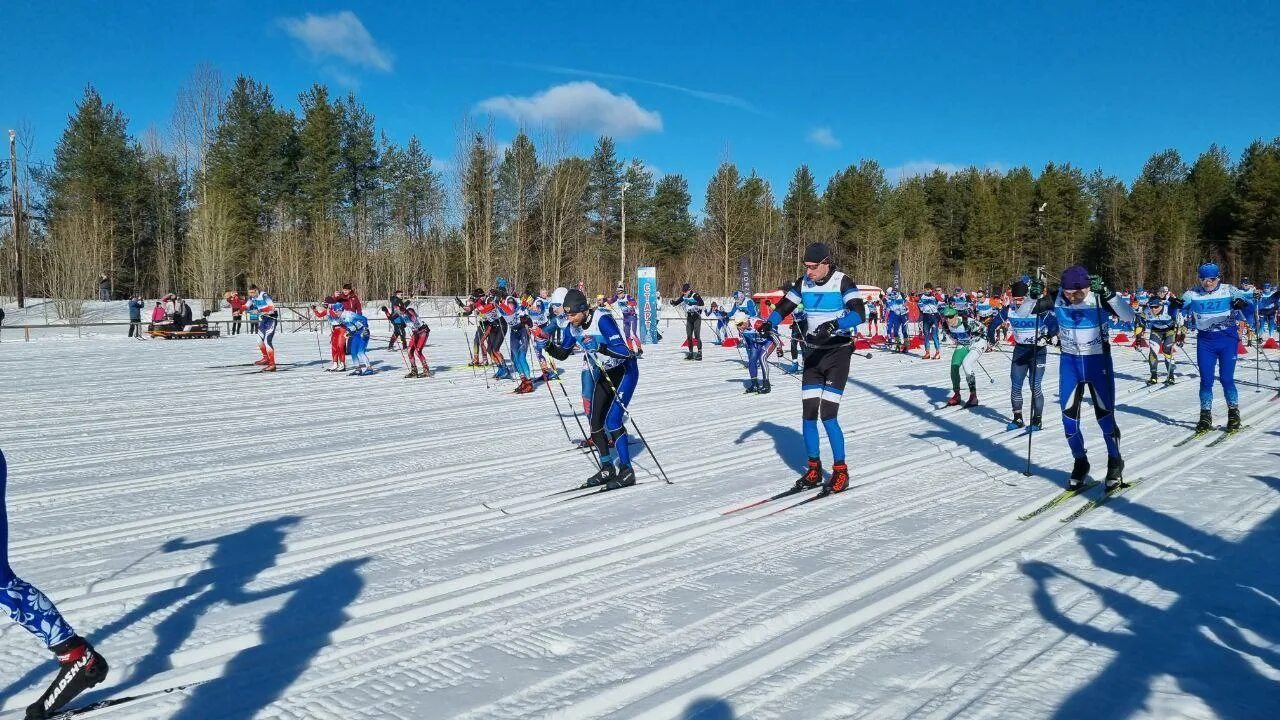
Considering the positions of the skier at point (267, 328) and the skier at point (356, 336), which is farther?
the skier at point (267, 328)

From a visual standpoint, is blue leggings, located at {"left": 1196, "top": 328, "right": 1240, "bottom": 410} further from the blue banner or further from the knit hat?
the blue banner

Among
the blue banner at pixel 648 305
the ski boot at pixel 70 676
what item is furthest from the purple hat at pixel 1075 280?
the blue banner at pixel 648 305

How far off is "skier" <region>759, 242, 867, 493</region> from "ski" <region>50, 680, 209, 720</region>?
182 inches

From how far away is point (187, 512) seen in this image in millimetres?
6367

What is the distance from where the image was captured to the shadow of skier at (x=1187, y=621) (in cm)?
323

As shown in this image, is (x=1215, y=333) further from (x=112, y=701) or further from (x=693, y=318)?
(x=693, y=318)

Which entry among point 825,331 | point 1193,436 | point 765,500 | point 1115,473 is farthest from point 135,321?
point 1193,436

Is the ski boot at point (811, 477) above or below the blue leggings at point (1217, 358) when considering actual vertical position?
below

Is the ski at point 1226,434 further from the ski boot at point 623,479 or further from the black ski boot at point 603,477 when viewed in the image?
the black ski boot at point 603,477

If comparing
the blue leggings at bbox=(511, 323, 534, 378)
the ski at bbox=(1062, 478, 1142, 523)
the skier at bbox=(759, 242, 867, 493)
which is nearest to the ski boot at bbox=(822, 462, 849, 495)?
the skier at bbox=(759, 242, 867, 493)

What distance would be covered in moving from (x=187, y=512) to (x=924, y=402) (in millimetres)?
9999

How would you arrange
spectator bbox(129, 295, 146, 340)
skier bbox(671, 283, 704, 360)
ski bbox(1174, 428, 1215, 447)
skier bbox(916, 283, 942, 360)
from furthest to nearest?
spectator bbox(129, 295, 146, 340) → skier bbox(916, 283, 942, 360) → skier bbox(671, 283, 704, 360) → ski bbox(1174, 428, 1215, 447)

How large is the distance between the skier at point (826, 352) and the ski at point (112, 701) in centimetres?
463

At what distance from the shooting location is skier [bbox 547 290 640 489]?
7.04 m
